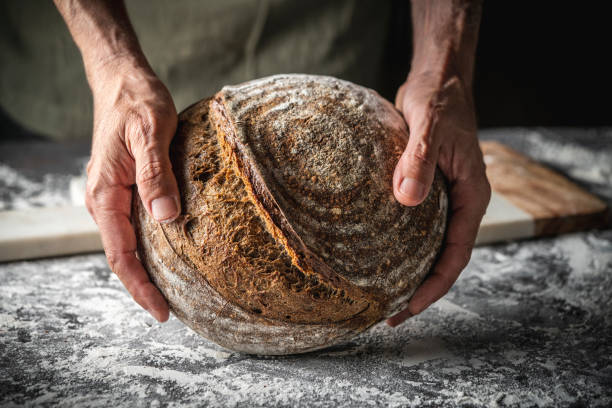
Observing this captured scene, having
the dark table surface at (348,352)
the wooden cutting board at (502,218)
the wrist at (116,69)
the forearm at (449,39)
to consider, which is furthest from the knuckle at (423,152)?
the wooden cutting board at (502,218)

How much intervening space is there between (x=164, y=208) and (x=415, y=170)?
667 millimetres

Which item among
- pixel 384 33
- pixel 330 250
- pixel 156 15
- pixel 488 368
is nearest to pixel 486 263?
pixel 488 368

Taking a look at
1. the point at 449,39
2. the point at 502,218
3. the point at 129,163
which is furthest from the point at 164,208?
the point at 502,218

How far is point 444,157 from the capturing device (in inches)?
64.1

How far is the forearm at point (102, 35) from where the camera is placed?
168 cm

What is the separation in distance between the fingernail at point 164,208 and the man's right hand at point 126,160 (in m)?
0.03

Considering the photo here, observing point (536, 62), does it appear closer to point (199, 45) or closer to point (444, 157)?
point (199, 45)

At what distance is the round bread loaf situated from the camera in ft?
4.51

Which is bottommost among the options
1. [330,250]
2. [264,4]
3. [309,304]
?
[309,304]

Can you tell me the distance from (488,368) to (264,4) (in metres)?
2.13

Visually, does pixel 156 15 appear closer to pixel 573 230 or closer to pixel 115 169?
pixel 115 169

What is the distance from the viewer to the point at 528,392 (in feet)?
4.87

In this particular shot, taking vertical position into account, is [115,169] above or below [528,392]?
above

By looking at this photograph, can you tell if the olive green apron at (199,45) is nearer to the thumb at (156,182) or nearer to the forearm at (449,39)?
the forearm at (449,39)
